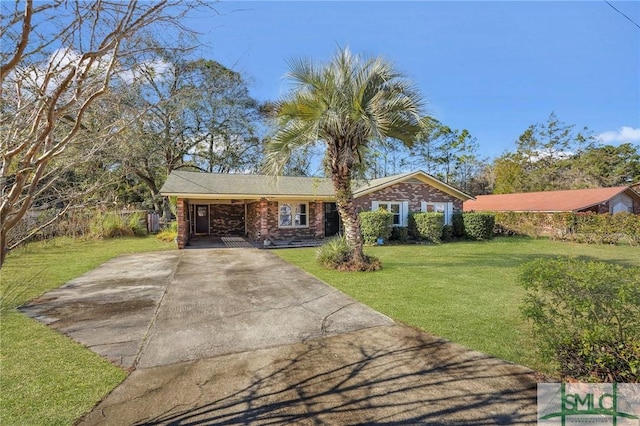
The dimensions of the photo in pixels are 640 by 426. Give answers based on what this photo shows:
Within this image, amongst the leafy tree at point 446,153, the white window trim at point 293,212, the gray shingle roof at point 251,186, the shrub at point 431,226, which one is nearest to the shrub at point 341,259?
the gray shingle roof at point 251,186

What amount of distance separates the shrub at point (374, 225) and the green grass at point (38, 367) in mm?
13106

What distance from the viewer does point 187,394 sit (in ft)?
11.2

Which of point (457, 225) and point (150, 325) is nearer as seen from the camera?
point (150, 325)

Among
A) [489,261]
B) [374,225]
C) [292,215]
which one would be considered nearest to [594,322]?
[489,261]

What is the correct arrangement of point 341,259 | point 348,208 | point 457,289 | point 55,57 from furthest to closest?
point 341,259, point 348,208, point 457,289, point 55,57

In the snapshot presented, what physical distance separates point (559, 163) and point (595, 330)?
143 ft

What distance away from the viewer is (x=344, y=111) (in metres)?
9.16

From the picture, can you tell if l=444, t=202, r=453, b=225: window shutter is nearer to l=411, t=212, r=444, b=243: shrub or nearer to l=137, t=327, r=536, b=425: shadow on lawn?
l=411, t=212, r=444, b=243: shrub

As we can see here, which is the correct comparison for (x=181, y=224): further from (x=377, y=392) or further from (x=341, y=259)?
(x=377, y=392)

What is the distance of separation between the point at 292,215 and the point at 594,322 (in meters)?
15.4

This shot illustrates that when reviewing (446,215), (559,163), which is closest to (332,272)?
(446,215)

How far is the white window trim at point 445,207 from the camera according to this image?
763 inches

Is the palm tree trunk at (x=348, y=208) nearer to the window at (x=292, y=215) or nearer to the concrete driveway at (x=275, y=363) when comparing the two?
the concrete driveway at (x=275, y=363)

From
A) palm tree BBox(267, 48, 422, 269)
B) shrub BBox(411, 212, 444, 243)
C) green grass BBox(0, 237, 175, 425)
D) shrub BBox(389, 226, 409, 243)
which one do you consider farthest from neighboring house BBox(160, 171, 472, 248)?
green grass BBox(0, 237, 175, 425)
